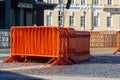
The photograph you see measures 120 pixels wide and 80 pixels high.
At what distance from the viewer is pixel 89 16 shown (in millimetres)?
82812

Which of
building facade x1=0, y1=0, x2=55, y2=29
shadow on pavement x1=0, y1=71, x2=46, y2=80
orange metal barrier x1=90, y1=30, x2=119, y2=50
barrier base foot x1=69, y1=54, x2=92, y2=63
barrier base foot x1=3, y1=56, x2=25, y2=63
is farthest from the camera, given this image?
building facade x1=0, y1=0, x2=55, y2=29

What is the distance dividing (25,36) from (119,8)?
6159 cm

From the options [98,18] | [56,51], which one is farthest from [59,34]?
[98,18]

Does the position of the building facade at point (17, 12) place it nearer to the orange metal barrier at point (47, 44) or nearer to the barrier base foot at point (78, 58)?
the barrier base foot at point (78, 58)

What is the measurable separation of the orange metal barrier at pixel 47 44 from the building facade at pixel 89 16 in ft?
195

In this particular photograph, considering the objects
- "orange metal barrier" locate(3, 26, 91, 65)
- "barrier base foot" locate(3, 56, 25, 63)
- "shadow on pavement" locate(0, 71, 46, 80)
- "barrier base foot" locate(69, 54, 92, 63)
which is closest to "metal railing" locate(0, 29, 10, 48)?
"barrier base foot" locate(69, 54, 92, 63)

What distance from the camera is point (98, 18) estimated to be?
82.9 metres

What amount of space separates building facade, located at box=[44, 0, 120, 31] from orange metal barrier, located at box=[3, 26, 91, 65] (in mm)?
59285

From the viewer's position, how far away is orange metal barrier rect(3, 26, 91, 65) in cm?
2123

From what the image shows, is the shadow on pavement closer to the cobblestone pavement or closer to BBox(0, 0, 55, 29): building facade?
the cobblestone pavement

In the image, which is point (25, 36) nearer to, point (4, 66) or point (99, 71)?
point (4, 66)

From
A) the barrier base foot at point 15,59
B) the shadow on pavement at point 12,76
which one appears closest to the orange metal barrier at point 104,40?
the barrier base foot at point 15,59

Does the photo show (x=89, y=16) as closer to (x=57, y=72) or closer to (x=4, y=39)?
(x=4, y=39)

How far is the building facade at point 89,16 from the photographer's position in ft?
271
